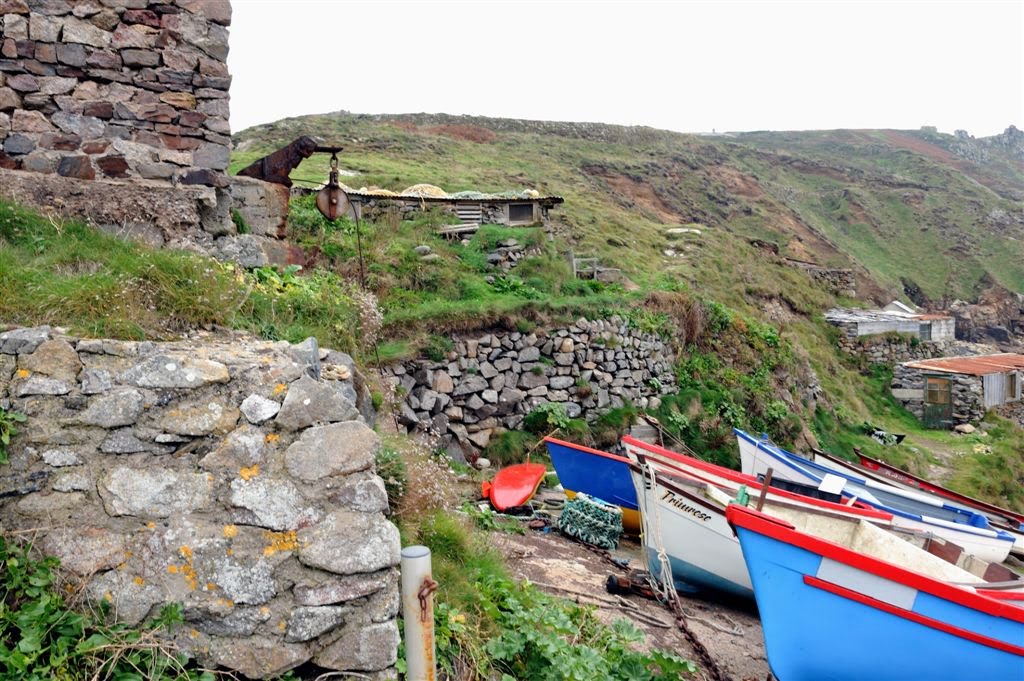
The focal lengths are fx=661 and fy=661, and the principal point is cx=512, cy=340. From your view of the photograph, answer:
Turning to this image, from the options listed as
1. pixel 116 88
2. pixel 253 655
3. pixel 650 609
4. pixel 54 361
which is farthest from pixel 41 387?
pixel 650 609

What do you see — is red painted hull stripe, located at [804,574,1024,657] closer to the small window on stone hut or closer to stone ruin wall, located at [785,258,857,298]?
the small window on stone hut

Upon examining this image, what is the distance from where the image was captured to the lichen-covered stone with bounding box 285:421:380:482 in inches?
113

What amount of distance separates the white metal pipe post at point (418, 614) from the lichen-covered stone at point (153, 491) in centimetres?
90

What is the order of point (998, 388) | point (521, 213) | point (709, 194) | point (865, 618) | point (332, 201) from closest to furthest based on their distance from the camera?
point (865, 618), point (332, 201), point (521, 213), point (998, 388), point (709, 194)

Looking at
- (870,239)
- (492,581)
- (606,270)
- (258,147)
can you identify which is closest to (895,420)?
(606,270)

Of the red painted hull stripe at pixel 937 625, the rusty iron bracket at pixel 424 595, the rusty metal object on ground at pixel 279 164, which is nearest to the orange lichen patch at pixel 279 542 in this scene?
the rusty iron bracket at pixel 424 595

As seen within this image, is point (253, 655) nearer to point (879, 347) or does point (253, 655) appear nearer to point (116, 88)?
point (116, 88)

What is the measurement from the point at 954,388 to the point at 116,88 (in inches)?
848

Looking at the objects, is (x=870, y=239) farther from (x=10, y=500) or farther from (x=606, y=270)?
(x=10, y=500)

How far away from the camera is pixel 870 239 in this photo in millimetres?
41656

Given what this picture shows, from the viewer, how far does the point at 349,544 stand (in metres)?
2.79

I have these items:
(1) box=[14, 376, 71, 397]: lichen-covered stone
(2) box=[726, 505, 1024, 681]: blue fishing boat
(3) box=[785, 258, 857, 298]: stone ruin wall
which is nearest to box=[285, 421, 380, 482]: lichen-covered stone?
(1) box=[14, 376, 71, 397]: lichen-covered stone

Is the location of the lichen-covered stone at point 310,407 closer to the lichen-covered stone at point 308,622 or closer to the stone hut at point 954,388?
the lichen-covered stone at point 308,622

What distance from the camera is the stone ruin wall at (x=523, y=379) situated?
32.3 ft
